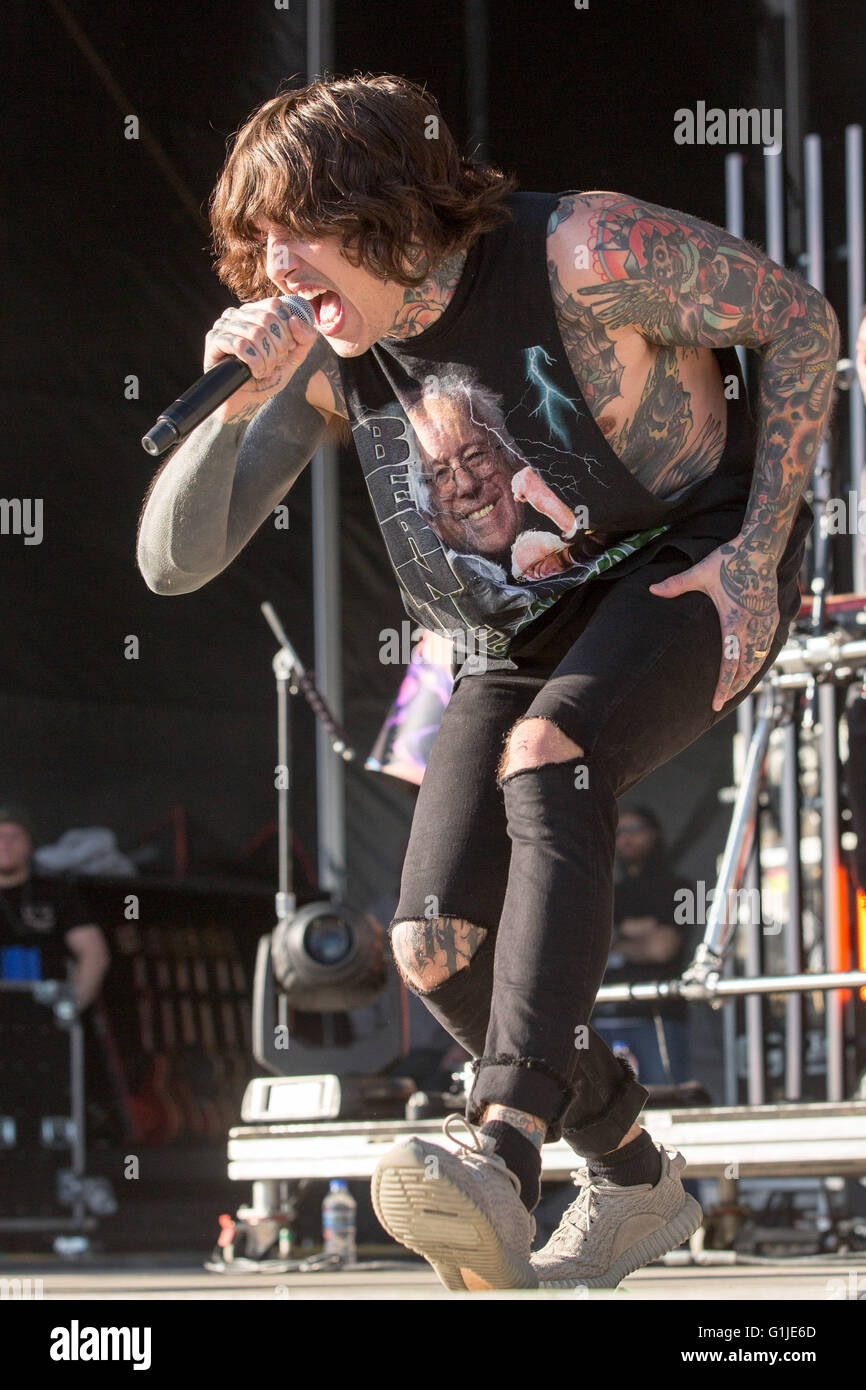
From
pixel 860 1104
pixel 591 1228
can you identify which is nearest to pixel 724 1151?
pixel 860 1104

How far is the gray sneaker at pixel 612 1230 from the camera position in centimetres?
173

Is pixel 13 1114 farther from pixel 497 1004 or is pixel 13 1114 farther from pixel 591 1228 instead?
pixel 497 1004

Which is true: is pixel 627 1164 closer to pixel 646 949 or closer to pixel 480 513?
pixel 480 513

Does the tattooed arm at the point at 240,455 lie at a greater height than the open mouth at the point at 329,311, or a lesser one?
lesser

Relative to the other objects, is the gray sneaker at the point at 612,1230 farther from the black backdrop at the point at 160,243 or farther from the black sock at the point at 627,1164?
the black backdrop at the point at 160,243

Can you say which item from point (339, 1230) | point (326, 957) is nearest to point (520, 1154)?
point (339, 1230)

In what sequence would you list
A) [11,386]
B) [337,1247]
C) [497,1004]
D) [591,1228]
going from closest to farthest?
[497,1004]
[591,1228]
[337,1247]
[11,386]

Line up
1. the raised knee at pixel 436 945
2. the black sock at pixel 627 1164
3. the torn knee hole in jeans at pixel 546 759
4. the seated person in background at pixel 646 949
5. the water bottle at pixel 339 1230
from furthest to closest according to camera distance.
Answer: the seated person in background at pixel 646 949 < the water bottle at pixel 339 1230 < the black sock at pixel 627 1164 < the raised knee at pixel 436 945 < the torn knee hole in jeans at pixel 546 759

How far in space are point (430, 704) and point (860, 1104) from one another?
1.54 meters

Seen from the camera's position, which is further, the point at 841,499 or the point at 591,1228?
the point at 841,499

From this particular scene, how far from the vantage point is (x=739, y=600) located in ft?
5.51

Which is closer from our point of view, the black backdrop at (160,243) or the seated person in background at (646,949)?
the black backdrop at (160,243)

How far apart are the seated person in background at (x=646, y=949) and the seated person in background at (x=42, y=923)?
5.70 feet

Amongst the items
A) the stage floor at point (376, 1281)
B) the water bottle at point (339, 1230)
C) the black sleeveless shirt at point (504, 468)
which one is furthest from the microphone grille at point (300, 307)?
the water bottle at point (339, 1230)
